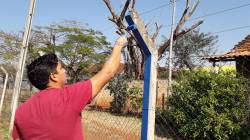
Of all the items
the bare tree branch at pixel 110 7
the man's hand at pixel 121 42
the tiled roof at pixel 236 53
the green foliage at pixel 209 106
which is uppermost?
the bare tree branch at pixel 110 7

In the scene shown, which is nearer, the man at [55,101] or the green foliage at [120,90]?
A: the man at [55,101]

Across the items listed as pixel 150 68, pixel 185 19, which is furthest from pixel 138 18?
pixel 185 19

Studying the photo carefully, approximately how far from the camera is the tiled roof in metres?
13.2

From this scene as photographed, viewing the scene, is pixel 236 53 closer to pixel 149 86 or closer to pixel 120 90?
pixel 120 90

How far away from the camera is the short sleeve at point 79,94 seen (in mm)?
2453

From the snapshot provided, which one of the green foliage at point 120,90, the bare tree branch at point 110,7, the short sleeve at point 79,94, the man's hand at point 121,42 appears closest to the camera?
the short sleeve at point 79,94

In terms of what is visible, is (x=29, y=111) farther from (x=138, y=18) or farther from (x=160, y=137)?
(x=160, y=137)

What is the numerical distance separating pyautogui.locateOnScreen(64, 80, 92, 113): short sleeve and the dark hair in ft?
0.65

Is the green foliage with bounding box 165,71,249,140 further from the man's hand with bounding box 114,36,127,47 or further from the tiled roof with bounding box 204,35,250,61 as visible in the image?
the man's hand with bounding box 114,36,127,47

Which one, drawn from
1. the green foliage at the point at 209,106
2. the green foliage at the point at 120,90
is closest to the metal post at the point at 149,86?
the green foliage at the point at 209,106

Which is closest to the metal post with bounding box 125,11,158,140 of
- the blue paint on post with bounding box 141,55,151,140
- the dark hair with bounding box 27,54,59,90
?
the blue paint on post with bounding box 141,55,151,140

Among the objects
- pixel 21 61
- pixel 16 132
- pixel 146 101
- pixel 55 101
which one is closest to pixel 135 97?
pixel 21 61

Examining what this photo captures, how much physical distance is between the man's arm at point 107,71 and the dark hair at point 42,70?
283 millimetres

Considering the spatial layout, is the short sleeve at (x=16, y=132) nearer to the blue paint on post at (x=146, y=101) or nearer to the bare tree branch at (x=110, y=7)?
the blue paint on post at (x=146, y=101)
